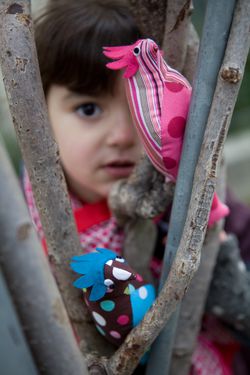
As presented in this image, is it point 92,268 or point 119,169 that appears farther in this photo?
point 119,169

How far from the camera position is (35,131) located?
523 millimetres

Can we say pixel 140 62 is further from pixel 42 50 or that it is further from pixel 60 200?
pixel 42 50

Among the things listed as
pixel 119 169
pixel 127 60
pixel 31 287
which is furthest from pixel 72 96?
pixel 31 287

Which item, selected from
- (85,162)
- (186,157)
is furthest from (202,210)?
(85,162)

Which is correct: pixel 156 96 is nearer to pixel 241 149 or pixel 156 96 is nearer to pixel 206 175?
pixel 206 175

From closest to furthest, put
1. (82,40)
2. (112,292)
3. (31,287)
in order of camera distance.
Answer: (31,287) → (112,292) → (82,40)

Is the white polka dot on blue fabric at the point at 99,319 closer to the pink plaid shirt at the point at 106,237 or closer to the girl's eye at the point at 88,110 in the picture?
the pink plaid shirt at the point at 106,237

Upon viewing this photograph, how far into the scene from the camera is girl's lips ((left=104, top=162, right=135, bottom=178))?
0.85 m

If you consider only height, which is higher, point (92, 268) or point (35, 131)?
point (35, 131)

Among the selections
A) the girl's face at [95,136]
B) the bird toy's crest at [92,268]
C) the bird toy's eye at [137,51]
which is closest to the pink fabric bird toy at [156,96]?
the bird toy's eye at [137,51]

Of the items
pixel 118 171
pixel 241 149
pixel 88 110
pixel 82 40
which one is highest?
pixel 82 40

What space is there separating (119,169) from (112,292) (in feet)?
1.00

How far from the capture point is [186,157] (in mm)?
540

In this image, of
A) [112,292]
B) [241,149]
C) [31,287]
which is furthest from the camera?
[241,149]
